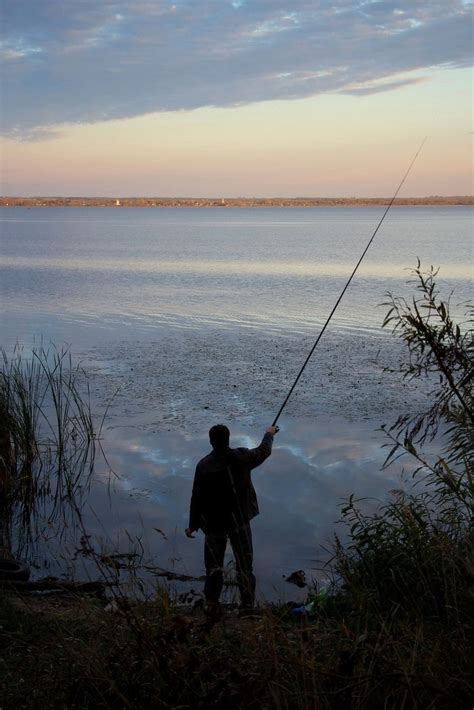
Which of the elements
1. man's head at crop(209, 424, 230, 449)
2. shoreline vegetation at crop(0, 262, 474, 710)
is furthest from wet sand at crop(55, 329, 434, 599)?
shoreline vegetation at crop(0, 262, 474, 710)

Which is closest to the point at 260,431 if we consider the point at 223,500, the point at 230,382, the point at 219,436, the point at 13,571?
the point at 230,382

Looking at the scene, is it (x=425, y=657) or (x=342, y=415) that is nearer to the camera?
(x=425, y=657)

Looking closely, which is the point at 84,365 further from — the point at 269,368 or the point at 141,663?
the point at 141,663

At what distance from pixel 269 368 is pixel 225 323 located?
7.30m

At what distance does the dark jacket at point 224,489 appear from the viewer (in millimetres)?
6680

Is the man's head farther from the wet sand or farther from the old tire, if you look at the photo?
the old tire

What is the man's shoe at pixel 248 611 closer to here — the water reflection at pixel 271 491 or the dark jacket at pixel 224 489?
the dark jacket at pixel 224 489

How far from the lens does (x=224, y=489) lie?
22.0 feet

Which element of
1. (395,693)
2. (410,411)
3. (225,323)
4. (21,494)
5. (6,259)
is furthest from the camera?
(6,259)

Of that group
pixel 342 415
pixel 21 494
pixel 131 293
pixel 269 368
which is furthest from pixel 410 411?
pixel 131 293

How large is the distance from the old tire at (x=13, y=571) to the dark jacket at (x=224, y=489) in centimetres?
196

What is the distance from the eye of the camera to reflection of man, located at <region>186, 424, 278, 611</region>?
21.9 feet

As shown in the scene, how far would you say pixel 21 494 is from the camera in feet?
33.9

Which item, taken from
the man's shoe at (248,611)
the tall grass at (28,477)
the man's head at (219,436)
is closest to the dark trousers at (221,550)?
the man's head at (219,436)
